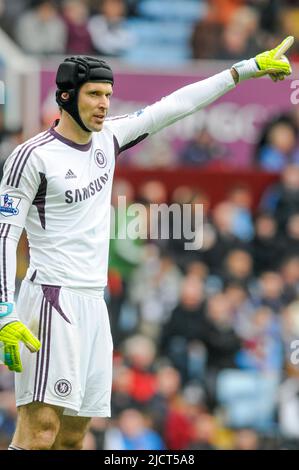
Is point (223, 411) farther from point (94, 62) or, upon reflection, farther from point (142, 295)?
point (94, 62)

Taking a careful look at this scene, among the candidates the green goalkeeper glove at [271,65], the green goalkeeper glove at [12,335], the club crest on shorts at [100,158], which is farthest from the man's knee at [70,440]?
the green goalkeeper glove at [271,65]

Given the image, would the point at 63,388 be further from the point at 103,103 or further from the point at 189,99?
the point at 189,99

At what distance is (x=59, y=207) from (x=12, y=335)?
777mm

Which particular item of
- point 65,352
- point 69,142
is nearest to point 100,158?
point 69,142

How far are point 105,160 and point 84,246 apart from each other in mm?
543

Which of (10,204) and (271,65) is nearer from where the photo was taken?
(10,204)

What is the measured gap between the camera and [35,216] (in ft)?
27.2

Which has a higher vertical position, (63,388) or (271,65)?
(271,65)

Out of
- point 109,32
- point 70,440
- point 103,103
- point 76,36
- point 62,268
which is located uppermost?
point 109,32

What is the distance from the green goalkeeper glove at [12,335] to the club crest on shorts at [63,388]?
257 mm

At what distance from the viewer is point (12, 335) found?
8000 mm

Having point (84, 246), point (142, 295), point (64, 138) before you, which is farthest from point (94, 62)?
point (142, 295)

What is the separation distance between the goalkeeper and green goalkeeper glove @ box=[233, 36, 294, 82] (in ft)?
3.07

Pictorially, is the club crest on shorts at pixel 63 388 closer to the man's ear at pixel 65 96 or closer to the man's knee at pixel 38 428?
the man's knee at pixel 38 428
